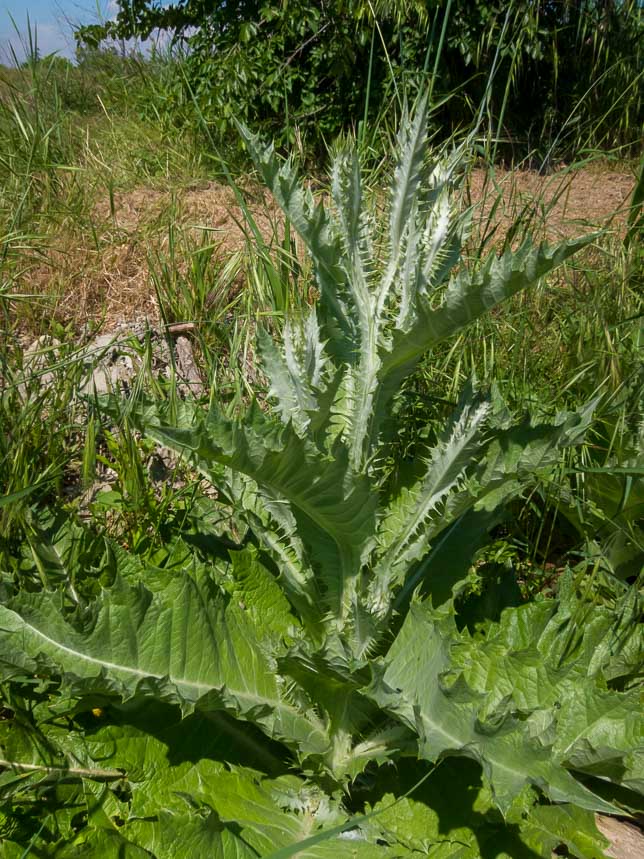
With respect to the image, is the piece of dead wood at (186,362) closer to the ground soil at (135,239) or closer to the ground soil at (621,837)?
the ground soil at (135,239)

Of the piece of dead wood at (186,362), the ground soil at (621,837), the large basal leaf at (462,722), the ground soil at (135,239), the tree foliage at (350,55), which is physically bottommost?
the ground soil at (621,837)

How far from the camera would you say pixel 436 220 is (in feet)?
4.29

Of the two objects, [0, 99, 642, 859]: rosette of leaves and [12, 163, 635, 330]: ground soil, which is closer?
[0, 99, 642, 859]: rosette of leaves

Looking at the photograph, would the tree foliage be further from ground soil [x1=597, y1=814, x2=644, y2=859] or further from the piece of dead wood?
ground soil [x1=597, y1=814, x2=644, y2=859]

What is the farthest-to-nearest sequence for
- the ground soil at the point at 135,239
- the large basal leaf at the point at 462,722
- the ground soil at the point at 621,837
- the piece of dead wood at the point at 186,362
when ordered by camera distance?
1. the ground soil at the point at 135,239
2. the piece of dead wood at the point at 186,362
3. the ground soil at the point at 621,837
4. the large basal leaf at the point at 462,722

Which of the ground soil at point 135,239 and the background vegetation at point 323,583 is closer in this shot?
the background vegetation at point 323,583

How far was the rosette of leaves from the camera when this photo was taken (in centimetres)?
118

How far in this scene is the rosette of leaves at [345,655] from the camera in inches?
46.5

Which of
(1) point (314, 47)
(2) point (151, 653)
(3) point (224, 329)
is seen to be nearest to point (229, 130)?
(1) point (314, 47)

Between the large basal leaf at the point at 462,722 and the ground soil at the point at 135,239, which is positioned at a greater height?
the ground soil at the point at 135,239

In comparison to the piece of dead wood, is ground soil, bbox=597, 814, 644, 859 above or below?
below

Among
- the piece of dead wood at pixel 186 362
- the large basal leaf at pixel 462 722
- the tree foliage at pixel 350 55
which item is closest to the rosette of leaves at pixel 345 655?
the large basal leaf at pixel 462 722

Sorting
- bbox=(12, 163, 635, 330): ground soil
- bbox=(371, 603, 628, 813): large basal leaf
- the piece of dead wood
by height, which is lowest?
bbox=(371, 603, 628, 813): large basal leaf

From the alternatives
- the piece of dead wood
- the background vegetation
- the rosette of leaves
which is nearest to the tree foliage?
the piece of dead wood
